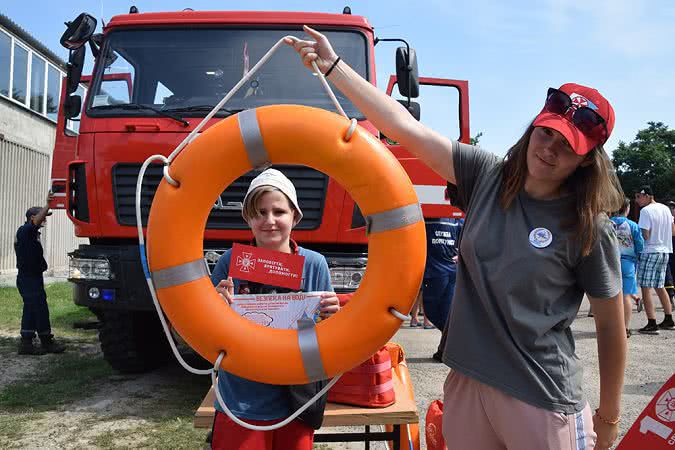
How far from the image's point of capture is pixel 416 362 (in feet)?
18.9

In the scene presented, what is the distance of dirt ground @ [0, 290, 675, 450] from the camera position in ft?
12.3

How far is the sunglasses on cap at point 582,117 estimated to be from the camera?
5.40ft

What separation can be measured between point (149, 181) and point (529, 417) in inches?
126

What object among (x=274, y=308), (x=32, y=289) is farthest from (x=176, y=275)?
(x=32, y=289)

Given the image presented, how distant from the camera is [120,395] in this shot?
4.64 m

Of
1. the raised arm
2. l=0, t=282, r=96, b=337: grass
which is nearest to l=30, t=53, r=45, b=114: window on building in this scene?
l=0, t=282, r=96, b=337: grass

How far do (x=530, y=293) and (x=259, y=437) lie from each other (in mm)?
1000

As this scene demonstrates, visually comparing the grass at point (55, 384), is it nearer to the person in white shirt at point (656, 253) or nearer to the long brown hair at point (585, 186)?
the long brown hair at point (585, 186)

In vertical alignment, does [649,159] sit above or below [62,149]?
above

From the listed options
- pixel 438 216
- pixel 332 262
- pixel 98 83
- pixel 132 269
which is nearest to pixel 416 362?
pixel 438 216

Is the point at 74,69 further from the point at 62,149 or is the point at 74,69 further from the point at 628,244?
the point at 628,244

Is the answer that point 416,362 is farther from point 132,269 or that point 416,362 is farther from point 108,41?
point 108,41

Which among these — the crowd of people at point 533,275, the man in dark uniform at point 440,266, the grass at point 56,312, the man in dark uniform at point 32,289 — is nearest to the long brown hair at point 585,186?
the crowd of people at point 533,275

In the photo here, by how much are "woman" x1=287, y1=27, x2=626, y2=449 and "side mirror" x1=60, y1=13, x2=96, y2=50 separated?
12.1ft
